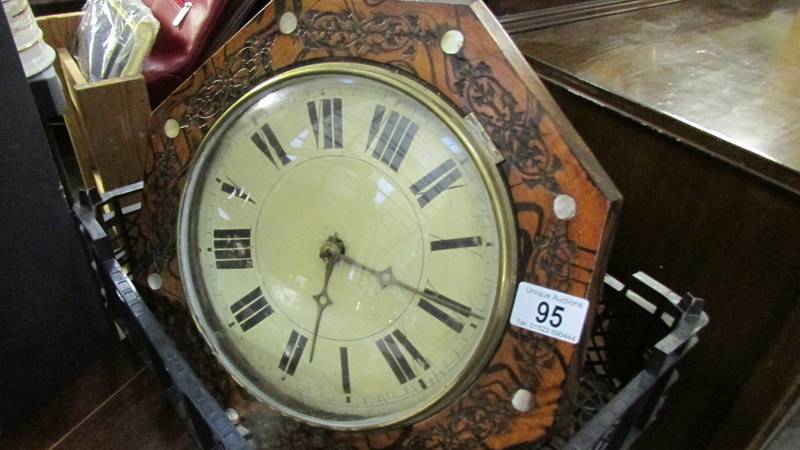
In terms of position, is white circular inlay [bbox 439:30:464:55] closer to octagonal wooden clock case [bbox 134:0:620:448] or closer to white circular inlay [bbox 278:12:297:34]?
octagonal wooden clock case [bbox 134:0:620:448]

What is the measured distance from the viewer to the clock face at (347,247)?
1.61ft

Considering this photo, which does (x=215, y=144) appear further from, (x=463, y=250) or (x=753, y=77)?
(x=753, y=77)

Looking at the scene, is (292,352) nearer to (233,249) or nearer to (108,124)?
(233,249)

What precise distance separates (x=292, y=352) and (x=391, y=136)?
0.24 meters

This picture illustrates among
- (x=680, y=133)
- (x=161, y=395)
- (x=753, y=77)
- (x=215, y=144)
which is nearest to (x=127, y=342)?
(x=161, y=395)

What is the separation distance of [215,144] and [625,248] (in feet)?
1.74

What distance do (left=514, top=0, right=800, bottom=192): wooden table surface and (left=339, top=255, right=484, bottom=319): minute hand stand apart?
14.0 inches

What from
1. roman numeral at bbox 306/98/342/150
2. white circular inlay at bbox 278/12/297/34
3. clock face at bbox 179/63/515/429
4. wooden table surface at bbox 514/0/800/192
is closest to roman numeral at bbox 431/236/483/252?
clock face at bbox 179/63/515/429

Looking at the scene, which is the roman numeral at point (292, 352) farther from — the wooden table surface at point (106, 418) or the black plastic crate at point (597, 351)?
the wooden table surface at point (106, 418)

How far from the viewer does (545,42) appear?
2.91 feet

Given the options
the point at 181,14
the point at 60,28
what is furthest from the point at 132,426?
the point at 60,28

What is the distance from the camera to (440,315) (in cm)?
51

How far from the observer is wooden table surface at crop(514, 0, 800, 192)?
2.13ft

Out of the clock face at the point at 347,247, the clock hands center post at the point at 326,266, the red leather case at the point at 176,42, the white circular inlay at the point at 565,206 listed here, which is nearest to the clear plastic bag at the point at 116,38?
the red leather case at the point at 176,42
